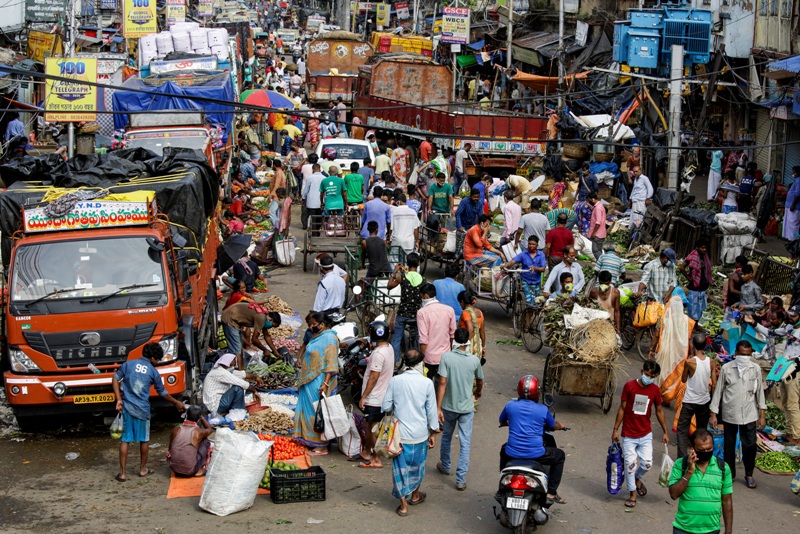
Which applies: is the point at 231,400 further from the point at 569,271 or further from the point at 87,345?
Answer: the point at 569,271

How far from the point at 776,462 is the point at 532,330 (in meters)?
4.48

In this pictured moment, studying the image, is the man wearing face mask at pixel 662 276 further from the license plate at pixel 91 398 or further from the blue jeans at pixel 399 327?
the license plate at pixel 91 398

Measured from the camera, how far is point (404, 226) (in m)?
17.0

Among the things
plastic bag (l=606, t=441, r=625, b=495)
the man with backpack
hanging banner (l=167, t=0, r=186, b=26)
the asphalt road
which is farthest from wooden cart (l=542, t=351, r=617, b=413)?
hanging banner (l=167, t=0, r=186, b=26)

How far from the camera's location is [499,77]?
46594 mm

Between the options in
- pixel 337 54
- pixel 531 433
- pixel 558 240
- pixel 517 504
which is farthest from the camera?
pixel 337 54

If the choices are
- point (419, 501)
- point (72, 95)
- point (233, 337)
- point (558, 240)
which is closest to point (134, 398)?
point (419, 501)

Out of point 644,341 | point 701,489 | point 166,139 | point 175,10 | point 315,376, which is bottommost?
point 644,341

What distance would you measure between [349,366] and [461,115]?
54.0ft

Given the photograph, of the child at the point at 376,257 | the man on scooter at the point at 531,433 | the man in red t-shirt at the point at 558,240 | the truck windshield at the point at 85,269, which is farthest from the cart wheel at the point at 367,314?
the man on scooter at the point at 531,433

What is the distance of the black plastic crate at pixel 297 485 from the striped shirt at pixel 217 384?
1.74 metres

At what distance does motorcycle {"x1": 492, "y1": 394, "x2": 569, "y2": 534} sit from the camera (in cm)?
834

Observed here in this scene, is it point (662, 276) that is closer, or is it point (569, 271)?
point (662, 276)

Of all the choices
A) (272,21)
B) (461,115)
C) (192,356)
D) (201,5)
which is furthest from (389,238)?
(272,21)
